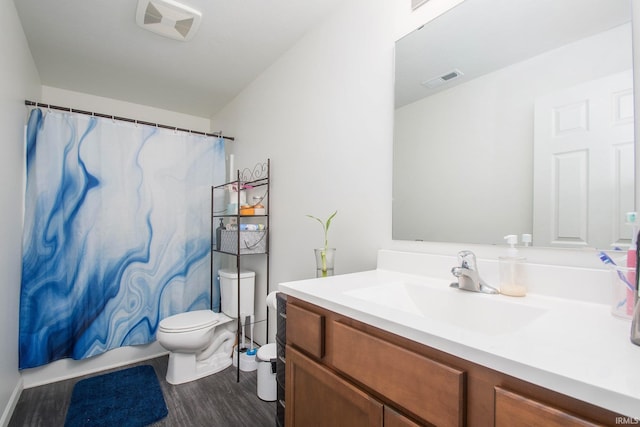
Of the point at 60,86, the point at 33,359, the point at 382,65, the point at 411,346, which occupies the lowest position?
the point at 33,359

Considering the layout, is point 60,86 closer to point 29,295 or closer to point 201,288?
point 29,295

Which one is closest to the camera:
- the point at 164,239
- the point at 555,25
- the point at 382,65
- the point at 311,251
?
the point at 555,25

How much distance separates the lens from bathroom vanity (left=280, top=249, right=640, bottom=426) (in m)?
0.45

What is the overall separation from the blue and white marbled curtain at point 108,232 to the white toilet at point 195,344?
448mm

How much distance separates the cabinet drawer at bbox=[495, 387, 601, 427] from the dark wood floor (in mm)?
1489

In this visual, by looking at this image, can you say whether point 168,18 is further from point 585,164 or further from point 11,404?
point 11,404

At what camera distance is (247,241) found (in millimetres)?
2223

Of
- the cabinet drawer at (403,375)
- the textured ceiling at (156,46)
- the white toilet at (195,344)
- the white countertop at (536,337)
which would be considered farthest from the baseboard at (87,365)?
the cabinet drawer at (403,375)

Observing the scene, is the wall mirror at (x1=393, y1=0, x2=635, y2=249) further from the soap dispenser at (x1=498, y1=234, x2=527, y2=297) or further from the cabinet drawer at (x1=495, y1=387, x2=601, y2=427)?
Result: the cabinet drawer at (x1=495, y1=387, x2=601, y2=427)

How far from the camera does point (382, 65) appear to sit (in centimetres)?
148

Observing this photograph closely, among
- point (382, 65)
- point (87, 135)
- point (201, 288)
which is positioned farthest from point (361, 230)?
point (87, 135)

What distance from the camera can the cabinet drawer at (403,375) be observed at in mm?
573

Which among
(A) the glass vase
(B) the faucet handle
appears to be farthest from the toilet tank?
(B) the faucet handle

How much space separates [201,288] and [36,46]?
82.9 inches
